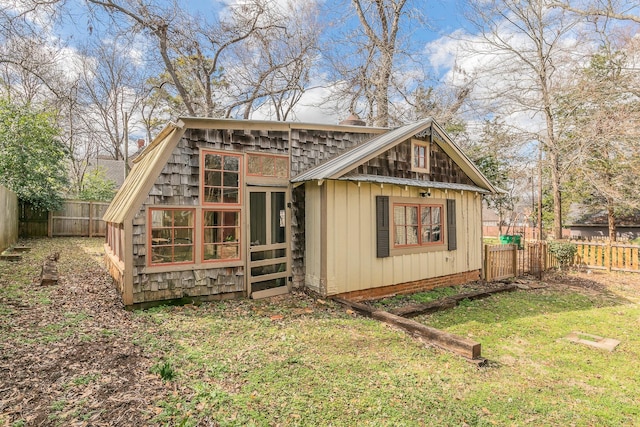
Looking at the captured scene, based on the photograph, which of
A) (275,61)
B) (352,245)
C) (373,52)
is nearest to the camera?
(352,245)

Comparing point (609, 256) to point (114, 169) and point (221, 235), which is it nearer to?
point (221, 235)

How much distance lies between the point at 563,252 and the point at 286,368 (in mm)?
11895

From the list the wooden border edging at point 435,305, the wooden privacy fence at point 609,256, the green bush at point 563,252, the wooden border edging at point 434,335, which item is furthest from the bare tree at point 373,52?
the wooden border edging at point 434,335

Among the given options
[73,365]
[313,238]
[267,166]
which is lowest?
[73,365]

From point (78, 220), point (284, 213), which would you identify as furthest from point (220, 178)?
point (78, 220)

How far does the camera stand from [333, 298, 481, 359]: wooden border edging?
4504 mm

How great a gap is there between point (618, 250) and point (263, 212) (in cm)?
1211

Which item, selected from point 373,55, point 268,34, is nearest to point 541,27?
point 373,55

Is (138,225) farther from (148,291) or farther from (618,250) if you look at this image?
(618,250)

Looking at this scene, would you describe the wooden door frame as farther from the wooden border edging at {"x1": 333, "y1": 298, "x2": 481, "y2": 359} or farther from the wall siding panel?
the wooden border edging at {"x1": 333, "y1": 298, "x2": 481, "y2": 359}

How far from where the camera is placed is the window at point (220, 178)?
6.51 meters

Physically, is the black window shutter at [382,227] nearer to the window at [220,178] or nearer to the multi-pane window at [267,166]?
the multi-pane window at [267,166]

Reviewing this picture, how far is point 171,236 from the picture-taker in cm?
616

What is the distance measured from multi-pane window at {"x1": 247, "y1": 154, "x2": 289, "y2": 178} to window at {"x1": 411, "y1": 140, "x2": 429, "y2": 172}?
10.6 ft
